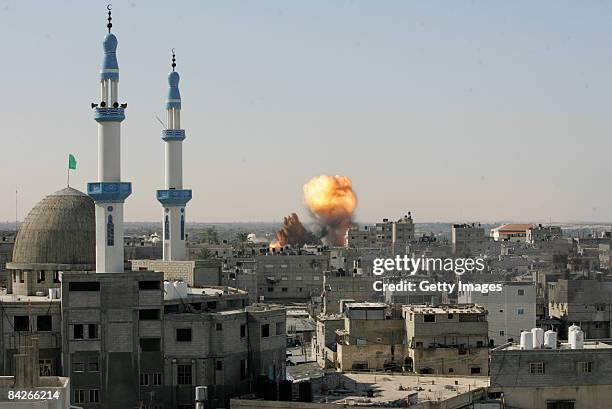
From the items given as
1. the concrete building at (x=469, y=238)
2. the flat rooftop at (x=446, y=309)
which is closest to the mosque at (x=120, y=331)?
the flat rooftop at (x=446, y=309)

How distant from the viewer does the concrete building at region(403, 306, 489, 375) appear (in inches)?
2603

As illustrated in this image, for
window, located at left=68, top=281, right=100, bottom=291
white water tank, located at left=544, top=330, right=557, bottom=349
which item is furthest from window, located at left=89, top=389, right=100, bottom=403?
white water tank, located at left=544, top=330, right=557, bottom=349

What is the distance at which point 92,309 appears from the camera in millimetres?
54188

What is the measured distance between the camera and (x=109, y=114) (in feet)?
186

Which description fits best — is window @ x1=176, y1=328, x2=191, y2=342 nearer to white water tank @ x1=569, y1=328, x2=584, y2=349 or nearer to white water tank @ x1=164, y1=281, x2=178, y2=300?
white water tank @ x1=164, y1=281, x2=178, y2=300

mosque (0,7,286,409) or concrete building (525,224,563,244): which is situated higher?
concrete building (525,224,563,244)

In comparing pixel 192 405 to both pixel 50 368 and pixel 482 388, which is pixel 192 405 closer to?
pixel 50 368

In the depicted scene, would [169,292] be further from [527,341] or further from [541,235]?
[541,235]

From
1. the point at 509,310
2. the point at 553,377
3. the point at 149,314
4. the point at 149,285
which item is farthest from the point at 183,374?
the point at 509,310

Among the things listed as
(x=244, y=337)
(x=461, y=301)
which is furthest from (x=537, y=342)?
(x=461, y=301)

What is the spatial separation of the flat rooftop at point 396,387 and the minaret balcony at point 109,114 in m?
13.6

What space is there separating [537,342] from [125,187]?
1710 cm

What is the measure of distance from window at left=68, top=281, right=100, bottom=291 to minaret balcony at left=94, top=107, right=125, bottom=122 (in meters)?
6.80

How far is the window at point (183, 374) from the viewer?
54469 mm
